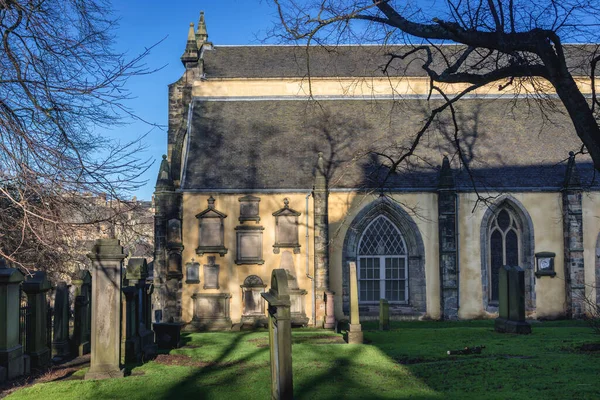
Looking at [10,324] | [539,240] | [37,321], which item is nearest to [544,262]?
[539,240]

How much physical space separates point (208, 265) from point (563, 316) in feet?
41.3

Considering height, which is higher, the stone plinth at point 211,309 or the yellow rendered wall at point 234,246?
the yellow rendered wall at point 234,246

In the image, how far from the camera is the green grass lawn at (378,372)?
30.6ft

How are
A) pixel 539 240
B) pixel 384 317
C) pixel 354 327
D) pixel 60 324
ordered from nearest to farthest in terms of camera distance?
pixel 60 324 → pixel 354 327 → pixel 384 317 → pixel 539 240

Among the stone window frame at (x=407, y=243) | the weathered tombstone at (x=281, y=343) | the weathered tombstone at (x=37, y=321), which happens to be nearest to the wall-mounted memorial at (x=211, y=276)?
the stone window frame at (x=407, y=243)

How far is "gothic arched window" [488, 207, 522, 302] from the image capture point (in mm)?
22891

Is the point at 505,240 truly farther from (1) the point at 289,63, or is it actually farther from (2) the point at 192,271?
(1) the point at 289,63

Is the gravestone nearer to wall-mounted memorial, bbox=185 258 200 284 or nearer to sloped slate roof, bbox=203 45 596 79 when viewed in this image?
wall-mounted memorial, bbox=185 258 200 284

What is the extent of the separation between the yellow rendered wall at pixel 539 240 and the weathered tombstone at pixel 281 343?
1498 centimetres

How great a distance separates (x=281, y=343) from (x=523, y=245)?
16.8 meters

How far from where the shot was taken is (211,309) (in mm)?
21719

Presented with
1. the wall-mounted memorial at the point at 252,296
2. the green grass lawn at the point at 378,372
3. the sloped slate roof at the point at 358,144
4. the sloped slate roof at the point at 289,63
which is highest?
the sloped slate roof at the point at 289,63

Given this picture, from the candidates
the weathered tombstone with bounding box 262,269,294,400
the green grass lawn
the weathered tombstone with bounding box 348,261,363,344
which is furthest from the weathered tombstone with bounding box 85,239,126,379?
the weathered tombstone with bounding box 348,261,363,344

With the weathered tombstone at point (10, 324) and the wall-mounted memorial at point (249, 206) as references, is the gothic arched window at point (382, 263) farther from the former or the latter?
the weathered tombstone at point (10, 324)
